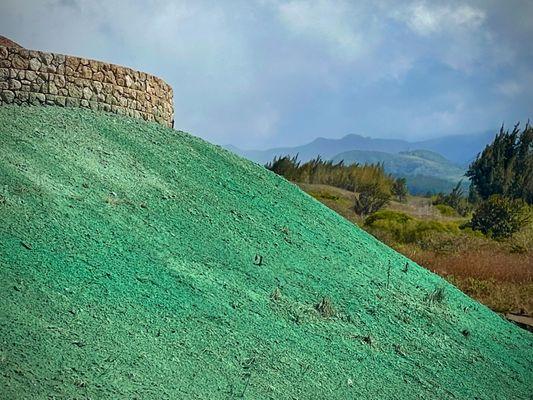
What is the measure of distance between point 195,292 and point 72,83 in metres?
7.18

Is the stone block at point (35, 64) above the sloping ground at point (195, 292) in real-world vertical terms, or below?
above

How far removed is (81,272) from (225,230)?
133 inches

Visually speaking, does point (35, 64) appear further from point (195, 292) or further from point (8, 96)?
point (195, 292)

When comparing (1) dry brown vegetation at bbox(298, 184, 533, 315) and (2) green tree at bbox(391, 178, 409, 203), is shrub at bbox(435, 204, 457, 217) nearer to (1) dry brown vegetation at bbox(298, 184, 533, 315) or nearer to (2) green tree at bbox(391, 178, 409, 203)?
(2) green tree at bbox(391, 178, 409, 203)

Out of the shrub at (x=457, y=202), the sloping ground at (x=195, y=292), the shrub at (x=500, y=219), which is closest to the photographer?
the sloping ground at (x=195, y=292)

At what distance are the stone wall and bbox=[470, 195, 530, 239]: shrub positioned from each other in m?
16.9

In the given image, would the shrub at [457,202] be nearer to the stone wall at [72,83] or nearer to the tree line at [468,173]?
the tree line at [468,173]

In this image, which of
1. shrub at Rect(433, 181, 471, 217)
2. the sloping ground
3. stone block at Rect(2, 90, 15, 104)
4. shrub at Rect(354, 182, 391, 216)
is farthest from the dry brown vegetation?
shrub at Rect(433, 181, 471, 217)

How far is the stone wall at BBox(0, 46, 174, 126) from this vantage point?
13.3 metres

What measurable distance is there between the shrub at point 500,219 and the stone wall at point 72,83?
55.3ft

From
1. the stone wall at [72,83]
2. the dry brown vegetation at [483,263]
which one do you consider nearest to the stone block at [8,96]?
the stone wall at [72,83]

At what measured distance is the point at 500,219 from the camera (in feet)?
87.1

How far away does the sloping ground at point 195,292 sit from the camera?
267 inches

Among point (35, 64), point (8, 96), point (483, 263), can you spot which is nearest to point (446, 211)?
point (483, 263)
